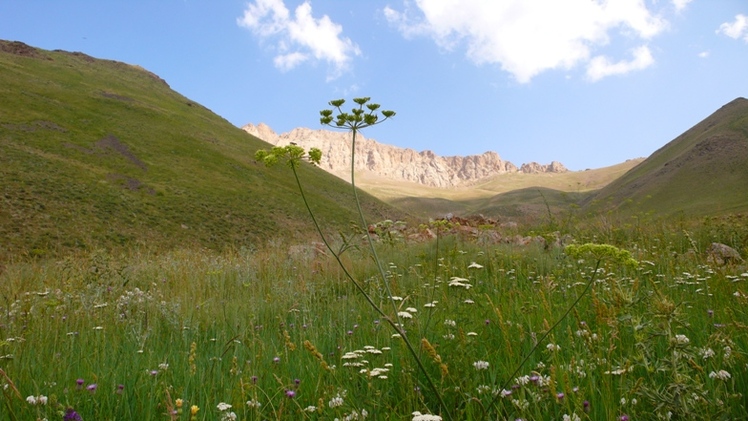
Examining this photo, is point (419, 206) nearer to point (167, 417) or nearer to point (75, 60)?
point (75, 60)

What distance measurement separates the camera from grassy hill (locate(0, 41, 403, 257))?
33.1m

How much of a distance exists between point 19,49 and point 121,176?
64.6 meters

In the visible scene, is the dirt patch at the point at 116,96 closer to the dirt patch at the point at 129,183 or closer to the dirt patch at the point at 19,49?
the dirt patch at the point at 19,49

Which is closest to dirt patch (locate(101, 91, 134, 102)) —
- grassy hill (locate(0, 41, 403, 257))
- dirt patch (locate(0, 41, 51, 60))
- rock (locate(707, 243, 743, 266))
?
grassy hill (locate(0, 41, 403, 257))

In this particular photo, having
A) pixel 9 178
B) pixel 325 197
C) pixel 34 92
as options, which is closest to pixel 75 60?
pixel 34 92

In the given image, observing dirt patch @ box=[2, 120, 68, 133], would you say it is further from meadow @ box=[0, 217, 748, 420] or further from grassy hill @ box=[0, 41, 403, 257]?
meadow @ box=[0, 217, 748, 420]

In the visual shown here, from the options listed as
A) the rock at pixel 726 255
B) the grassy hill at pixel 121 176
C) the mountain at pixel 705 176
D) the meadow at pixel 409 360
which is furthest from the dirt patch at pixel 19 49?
the rock at pixel 726 255

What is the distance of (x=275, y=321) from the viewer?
16.8 feet

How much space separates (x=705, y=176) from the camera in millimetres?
64375

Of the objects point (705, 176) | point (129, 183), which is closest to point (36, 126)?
point (129, 183)

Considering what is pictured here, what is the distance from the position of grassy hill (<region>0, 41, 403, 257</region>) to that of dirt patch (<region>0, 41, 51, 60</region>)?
339mm

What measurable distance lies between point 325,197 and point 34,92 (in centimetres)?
4378

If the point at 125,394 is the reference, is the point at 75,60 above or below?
above

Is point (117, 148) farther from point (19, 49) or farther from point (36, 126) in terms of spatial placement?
point (19, 49)
